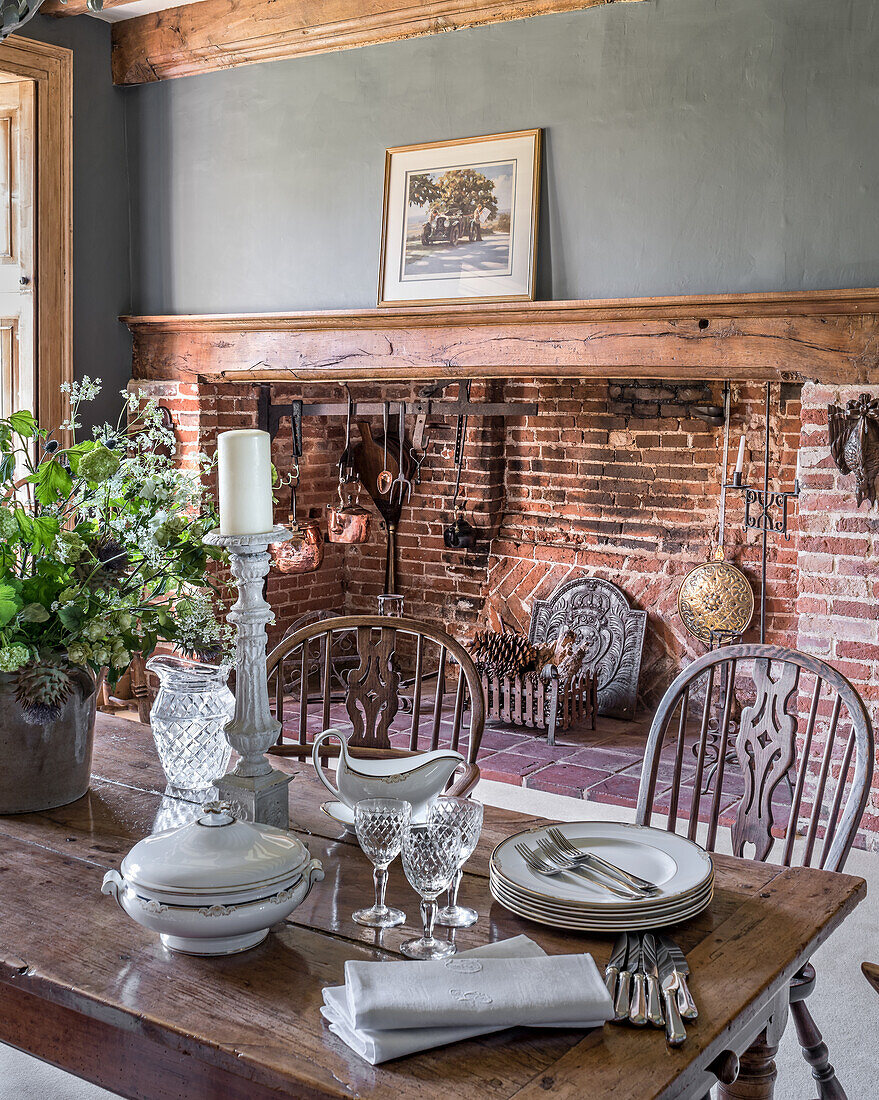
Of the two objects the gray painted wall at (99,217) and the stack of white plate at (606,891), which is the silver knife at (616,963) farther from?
the gray painted wall at (99,217)

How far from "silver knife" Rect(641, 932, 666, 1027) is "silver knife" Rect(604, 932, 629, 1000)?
2 centimetres

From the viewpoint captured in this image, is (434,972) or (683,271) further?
(683,271)

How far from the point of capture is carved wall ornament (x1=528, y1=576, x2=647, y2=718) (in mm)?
4508

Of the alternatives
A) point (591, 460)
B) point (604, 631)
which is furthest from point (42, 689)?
point (591, 460)

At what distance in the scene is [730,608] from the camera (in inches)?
166

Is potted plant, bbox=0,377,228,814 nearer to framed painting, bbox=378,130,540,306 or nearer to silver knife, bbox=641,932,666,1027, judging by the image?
silver knife, bbox=641,932,666,1027

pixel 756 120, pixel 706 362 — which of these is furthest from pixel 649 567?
pixel 756 120

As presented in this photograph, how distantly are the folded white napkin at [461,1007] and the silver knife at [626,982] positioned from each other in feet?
0.09

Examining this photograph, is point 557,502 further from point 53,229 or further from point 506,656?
point 53,229

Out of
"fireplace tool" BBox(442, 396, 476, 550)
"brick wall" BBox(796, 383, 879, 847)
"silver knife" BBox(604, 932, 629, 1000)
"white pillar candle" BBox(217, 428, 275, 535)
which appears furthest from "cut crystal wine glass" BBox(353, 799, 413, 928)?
"fireplace tool" BBox(442, 396, 476, 550)

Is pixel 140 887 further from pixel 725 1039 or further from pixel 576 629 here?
pixel 576 629

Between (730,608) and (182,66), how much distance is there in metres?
2.95

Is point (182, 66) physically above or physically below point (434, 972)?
above

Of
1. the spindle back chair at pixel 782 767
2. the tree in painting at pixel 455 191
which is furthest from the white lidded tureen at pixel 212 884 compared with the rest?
the tree in painting at pixel 455 191
